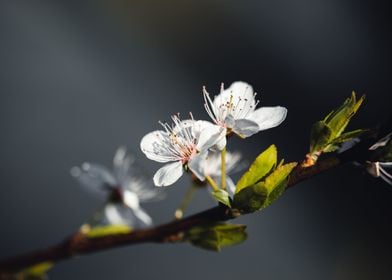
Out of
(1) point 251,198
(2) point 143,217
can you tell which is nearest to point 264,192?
(1) point 251,198

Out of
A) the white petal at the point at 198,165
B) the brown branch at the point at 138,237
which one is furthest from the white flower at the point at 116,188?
the white petal at the point at 198,165

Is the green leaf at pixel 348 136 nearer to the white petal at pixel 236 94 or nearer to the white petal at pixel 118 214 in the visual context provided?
the white petal at pixel 236 94

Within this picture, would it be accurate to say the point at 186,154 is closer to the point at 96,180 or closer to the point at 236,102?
the point at 236,102

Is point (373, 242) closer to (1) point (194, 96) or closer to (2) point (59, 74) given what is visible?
(1) point (194, 96)

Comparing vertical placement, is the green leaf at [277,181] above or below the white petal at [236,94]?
below

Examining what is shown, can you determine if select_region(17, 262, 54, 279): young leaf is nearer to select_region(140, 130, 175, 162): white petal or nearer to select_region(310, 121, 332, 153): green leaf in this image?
select_region(140, 130, 175, 162): white petal
